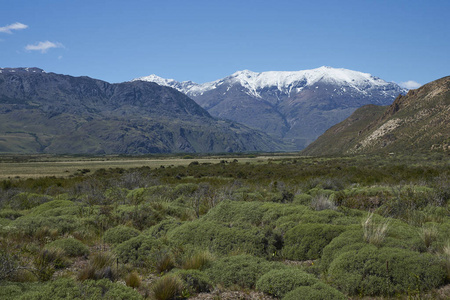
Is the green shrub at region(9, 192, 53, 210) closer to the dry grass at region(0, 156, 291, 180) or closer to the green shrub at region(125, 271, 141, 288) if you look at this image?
the green shrub at region(125, 271, 141, 288)

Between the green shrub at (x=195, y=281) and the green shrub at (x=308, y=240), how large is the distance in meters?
2.68

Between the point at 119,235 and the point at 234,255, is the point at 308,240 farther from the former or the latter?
the point at 119,235

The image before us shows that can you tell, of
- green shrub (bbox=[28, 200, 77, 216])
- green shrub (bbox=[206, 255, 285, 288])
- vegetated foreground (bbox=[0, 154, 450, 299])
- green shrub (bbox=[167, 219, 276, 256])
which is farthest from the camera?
green shrub (bbox=[28, 200, 77, 216])

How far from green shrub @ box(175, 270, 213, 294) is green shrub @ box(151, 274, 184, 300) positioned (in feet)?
0.57

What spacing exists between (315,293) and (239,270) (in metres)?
1.85

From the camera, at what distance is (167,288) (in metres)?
5.94

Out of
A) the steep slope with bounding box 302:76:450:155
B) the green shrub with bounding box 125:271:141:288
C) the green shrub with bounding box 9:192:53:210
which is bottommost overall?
the green shrub with bounding box 9:192:53:210

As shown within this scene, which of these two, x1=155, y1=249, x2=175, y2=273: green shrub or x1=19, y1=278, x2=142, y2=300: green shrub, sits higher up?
x1=19, y1=278, x2=142, y2=300: green shrub

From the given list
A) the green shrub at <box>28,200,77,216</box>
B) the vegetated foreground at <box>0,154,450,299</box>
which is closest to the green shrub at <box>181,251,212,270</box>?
the vegetated foreground at <box>0,154,450,299</box>

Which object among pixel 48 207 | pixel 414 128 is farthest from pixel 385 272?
pixel 414 128

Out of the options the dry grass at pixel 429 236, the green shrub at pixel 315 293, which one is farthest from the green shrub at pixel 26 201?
the dry grass at pixel 429 236

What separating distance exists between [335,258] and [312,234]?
1391 mm

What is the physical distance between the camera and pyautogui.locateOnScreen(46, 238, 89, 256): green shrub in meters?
8.30

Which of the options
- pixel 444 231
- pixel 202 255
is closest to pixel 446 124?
pixel 444 231
